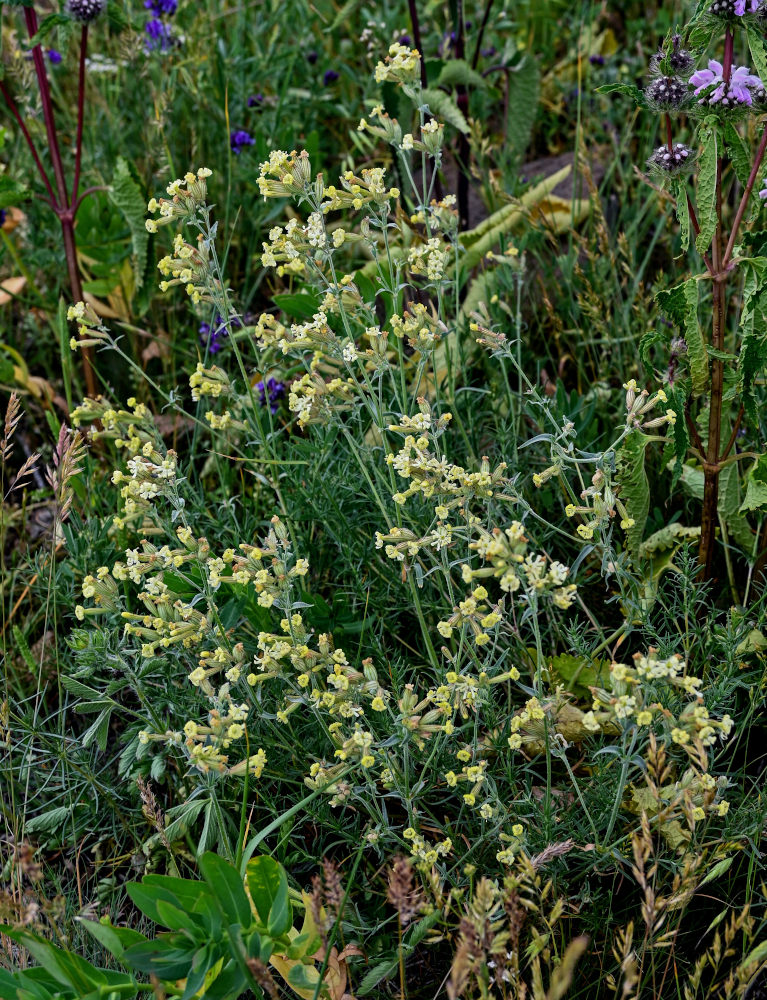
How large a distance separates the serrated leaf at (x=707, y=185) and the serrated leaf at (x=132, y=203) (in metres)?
1.65

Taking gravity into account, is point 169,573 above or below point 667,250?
below

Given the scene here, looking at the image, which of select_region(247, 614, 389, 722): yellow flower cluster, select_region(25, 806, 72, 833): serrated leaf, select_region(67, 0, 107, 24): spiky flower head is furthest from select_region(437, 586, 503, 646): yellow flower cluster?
select_region(67, 0, 107, 24): spiky flower head

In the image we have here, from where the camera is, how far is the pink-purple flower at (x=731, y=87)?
1910 millimetres

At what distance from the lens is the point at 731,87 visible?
6.31 ft

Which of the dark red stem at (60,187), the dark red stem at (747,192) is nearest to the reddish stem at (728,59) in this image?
the dark red stem at (747,192)

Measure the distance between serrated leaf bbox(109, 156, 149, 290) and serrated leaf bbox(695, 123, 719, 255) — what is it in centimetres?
165

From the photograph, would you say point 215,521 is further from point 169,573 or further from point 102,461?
point 102,461

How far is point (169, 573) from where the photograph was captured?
2.06 meters

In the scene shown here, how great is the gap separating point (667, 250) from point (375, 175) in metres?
1.83

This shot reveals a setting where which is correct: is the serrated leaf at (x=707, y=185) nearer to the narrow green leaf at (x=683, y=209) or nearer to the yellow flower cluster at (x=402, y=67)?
the narrow green leaf at (x=683, y=209)

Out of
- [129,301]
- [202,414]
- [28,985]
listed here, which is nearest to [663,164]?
[202,414]

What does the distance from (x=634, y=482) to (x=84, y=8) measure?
6.45ft

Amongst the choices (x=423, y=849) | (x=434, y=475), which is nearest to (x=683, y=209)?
(x=434, y=475)

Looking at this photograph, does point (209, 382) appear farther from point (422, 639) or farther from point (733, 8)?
point (733, 8)
